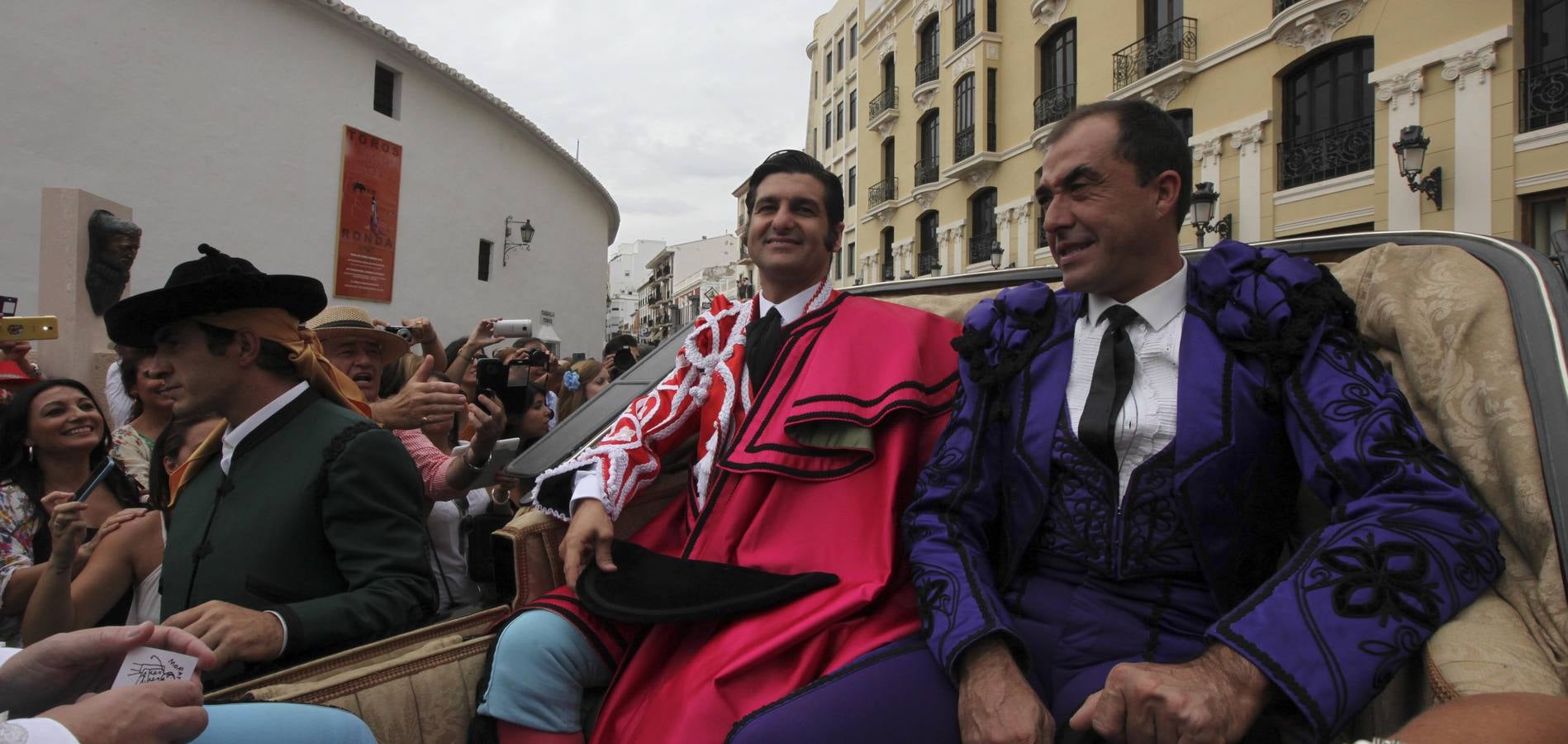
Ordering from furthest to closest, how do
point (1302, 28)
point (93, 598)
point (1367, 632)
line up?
point (1302, 28)
point (93, 598)
point (1367, 632)

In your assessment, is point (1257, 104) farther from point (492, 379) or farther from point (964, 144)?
point (492, 379)

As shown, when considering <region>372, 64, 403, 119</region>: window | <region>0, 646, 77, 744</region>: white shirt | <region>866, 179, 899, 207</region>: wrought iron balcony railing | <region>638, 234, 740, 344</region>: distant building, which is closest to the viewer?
<region>0, 646, 77, 744</region>: white shirt

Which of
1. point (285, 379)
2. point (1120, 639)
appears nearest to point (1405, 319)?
point (1120, 639)

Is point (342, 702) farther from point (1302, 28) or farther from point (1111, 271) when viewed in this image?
point (1302, 28)

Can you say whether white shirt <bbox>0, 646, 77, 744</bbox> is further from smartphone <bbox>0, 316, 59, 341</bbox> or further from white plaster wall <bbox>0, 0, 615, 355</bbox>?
white plaster wall <bbox>0, 0, 615, 355</bbox>

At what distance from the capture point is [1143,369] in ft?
5.89

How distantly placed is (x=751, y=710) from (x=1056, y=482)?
80 cm

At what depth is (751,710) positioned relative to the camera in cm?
154

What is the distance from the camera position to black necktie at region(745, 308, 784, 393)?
236cm

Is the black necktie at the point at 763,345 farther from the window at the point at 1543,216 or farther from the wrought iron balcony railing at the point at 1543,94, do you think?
the wrought iron balcony railing at the point at 1543,94

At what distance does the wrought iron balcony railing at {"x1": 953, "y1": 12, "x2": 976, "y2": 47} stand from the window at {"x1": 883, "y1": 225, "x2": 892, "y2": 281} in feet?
17.9

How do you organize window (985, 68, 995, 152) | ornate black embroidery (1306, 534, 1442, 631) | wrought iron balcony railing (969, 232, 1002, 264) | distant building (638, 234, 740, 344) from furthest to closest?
distant building (638, 234, 740, 344) < wrought iron balcony railing (969, 232, 1002, 264) < window (985, 68, 995, 152) < ornate black embroidery (1306, 534, 1442, 631)

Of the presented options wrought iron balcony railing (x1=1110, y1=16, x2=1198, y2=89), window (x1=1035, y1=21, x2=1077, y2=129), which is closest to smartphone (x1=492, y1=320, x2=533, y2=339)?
wrought iron balcony railing (x1=1110, y1=16, x2=1198, y2=89)

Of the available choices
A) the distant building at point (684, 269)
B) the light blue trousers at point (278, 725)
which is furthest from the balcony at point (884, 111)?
the distant building at point (684, 269)
